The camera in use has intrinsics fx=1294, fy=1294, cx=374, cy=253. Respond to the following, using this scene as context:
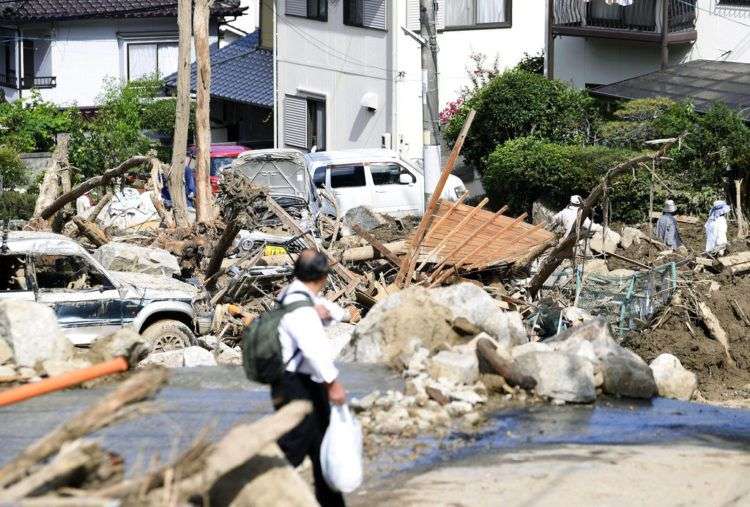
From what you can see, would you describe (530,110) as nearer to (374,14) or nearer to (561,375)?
(374,14)

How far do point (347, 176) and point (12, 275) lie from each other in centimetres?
1182

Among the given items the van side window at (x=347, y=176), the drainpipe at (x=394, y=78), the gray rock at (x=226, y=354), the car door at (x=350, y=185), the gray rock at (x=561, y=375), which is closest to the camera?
the gray rock at (x=561, y=375)

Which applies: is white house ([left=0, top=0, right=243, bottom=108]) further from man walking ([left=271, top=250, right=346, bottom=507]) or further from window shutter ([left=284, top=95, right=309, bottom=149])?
man walking ([left=271, top=250, right=346, bottom=507])

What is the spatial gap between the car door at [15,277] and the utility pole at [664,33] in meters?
15.6

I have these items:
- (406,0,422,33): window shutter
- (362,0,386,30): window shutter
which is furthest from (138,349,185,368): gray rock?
(362,0,386,30): window shutter

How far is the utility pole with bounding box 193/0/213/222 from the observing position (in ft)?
77.3

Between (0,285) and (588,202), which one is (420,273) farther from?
(0,285)

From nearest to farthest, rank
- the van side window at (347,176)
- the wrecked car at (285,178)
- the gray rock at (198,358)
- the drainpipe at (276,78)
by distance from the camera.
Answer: the gray rock at (198,358) → the wrecked car at (285,178) → the van side window at (347,176) → the drainpipe at (276,78)

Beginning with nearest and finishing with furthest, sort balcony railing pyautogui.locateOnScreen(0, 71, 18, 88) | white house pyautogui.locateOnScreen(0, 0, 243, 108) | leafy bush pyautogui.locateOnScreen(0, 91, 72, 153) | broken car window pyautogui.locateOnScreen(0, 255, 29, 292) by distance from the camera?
broken car window pyautogui.locateOnScreen(0, 255, 29, 292), leafy bush pyautogui.locateOnScreen(0, 91, 72, 153), white house pyautogui.locateOnScreen(0, 0, 243, 108), balcony railing pyautogui.locateOnScreen(0, 71, 18, 88)

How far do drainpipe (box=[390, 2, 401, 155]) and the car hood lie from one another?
14.7 meters

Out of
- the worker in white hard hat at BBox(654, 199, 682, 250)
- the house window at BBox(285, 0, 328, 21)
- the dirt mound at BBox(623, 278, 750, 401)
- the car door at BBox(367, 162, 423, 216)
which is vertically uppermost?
the house window at BBox(285, 0, 328, 21)

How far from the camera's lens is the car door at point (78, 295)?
1414cm

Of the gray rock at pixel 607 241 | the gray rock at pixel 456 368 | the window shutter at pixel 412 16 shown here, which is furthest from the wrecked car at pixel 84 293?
the window shutter at pixel 412 16

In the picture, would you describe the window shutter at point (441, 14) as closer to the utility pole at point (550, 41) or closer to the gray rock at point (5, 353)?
the utility pole at point (550, 41)
